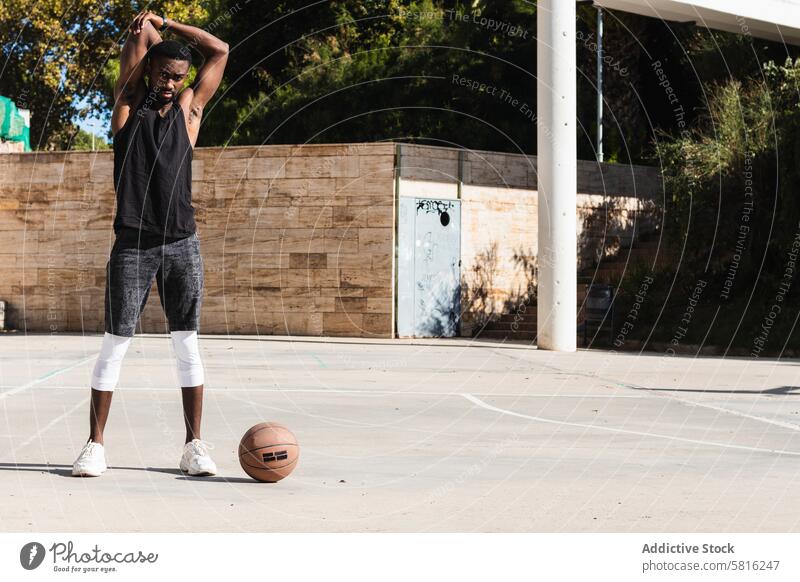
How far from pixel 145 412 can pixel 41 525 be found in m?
5.15

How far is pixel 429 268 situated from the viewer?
24391 mm

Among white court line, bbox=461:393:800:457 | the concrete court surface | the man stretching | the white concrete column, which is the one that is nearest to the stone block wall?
the white concrete column

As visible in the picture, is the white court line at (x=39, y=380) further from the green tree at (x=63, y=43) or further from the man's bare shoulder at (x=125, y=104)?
the green tree at (x=63, y=43)

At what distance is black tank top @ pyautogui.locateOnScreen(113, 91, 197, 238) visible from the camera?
22.7 feet

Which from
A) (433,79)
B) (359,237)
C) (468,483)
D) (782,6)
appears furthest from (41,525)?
(433,79)

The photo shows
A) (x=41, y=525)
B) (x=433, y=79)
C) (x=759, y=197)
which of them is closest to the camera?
(x=41, y=525)

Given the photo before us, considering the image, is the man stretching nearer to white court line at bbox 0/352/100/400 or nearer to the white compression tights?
the white compression tights

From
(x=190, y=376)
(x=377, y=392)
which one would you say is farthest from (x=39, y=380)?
(x=190, y=376)

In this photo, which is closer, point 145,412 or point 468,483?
point 468,483

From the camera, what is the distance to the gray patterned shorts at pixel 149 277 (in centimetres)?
700

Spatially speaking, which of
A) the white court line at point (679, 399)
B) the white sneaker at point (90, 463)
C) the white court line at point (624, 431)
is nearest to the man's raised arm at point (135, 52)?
the white sneaker at point (90, 463)

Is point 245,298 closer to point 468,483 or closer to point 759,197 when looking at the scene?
point 759,197

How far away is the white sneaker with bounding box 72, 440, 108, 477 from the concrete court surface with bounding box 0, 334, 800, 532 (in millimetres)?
61

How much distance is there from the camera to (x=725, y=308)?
23.0 m
